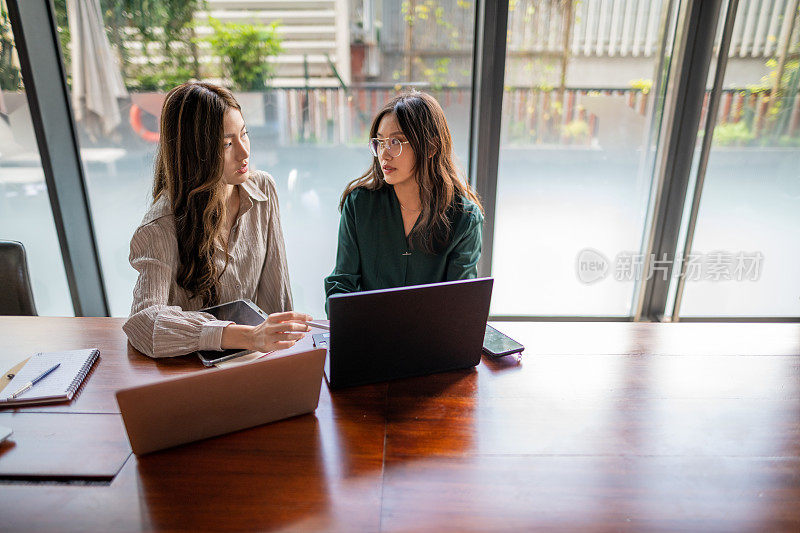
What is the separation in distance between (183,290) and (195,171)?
347 mm

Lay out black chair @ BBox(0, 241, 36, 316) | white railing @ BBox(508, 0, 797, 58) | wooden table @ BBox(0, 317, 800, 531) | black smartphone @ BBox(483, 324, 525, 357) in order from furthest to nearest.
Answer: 1. white railing @ BBox(508, 0, 797, 58)
2. black chair @ BBox(0, 241, 36, 316)
3. black smartphone @ BBox(483, 324, 525, 357)
4. wooden table @ BBox(0, 317, 800, 531)

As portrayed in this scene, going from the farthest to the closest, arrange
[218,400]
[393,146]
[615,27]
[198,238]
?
[615,27] < [393,146] < [198,238] < [218,400]

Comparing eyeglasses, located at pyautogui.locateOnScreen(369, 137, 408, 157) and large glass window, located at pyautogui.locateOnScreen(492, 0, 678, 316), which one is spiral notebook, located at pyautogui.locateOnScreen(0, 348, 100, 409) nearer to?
eyeglasses, located at pyautogui.locateOnScreen(369, 137, 408, 157)

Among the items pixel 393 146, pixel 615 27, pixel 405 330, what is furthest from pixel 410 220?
pixel 615 27

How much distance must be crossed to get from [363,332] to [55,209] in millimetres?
2102

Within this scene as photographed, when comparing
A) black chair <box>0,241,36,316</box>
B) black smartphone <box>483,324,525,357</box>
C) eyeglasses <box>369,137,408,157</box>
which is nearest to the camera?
black smartphone <box>483,324,525,357</box>

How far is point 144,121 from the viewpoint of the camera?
8.04ft

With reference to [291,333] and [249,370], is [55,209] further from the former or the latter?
[249,370]

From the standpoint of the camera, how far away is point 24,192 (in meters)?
2.54

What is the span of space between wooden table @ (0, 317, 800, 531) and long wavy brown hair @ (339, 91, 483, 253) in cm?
53

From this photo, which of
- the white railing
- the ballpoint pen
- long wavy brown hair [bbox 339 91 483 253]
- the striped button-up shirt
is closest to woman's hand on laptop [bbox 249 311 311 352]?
the striped button-up shirt

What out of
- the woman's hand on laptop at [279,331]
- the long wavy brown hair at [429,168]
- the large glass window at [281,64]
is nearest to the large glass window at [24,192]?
the large glass window at [281,64]

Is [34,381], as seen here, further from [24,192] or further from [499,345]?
[24,192]

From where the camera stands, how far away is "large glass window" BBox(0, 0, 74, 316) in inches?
91.7
